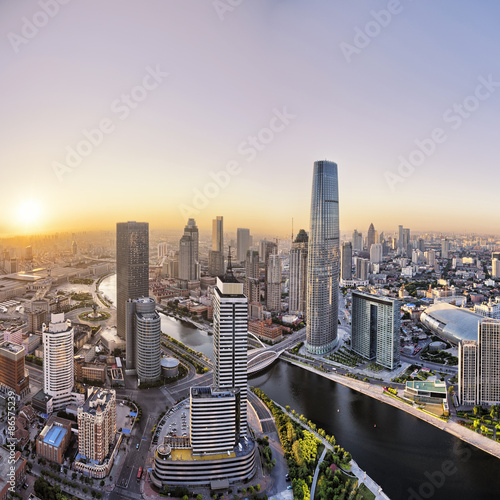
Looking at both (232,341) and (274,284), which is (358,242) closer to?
(274,284)

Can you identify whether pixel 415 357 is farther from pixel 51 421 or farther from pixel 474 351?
pixel 51 421

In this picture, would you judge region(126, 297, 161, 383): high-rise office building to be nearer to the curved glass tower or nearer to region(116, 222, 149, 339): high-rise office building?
region(116, 222, 149, 339): high-rise office building

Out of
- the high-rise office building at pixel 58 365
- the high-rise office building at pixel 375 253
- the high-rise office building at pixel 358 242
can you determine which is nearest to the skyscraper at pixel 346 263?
the high-rise office building at pixel 375 253

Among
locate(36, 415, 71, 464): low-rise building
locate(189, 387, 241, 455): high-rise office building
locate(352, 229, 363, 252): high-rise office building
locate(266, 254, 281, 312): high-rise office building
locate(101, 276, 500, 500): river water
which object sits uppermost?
locate(352, 229, 363, 252): high-rise office building

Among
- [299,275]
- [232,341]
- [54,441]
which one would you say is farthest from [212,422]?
[299,275]

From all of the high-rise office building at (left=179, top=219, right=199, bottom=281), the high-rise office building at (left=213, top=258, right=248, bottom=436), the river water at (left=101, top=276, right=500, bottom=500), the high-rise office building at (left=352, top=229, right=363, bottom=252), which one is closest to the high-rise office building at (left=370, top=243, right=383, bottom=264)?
the high-rise office building at (left=352, top=229, right=363, bottom=252)

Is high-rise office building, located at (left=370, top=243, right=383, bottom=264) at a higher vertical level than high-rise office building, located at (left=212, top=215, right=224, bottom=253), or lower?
lower

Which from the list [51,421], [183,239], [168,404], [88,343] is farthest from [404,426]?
[183,239]
